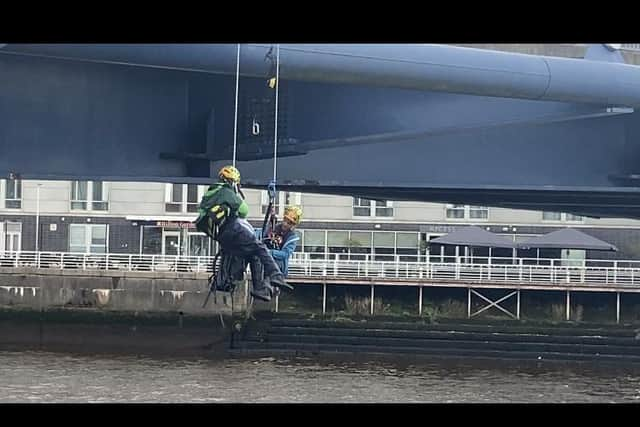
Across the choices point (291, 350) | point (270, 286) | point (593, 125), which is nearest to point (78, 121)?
point (270, 286)

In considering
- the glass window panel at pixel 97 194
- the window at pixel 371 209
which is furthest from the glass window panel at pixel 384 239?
the glass window panel at pixel 97 194

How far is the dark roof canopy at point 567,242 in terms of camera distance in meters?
51.8

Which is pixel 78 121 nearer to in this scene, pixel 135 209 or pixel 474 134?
pixel 474 134

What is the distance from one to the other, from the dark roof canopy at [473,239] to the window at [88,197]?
17.1 m

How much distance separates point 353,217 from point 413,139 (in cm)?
3394

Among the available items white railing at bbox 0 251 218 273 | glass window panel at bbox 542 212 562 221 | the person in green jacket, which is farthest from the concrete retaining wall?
the person in green jacket

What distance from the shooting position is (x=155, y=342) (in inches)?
1617

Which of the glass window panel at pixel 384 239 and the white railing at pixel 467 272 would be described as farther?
the glass window panel at pixel 384 239

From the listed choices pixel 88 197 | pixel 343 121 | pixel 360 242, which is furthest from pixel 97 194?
pixel 343 121

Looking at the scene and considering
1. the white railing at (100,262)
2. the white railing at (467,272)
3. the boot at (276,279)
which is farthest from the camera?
the white railing at (100,262)

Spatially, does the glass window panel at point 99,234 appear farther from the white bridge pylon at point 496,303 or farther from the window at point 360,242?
the white bridge pylon at point 496,303

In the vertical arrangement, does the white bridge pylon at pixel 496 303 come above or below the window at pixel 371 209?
below

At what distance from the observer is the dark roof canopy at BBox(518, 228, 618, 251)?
51.8 m

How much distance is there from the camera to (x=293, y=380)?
32875 millimetres
